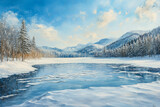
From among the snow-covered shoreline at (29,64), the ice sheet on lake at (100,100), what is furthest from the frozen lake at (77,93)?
the snow-covered shoreline at (29,64)

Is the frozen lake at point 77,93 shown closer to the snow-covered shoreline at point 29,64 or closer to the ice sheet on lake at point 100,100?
the ice sheet on lake at point 100,100

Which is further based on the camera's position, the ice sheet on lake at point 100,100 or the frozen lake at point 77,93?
the frozen lake at point 77,93

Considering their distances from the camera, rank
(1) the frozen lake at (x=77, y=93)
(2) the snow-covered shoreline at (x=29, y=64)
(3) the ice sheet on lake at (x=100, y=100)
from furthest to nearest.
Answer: (2) the snow-covered shoreline at (x=29, y=64), (1) the frozen lake at (x=77, y=93), (3) the ice sheet on lake at (x=100, y=100)

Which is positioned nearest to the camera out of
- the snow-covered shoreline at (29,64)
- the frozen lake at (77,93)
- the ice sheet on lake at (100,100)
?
the ice sheet on lake at (100,100)

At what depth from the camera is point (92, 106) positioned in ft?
14.8

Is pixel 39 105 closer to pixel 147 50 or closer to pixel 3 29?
pixel 3 29

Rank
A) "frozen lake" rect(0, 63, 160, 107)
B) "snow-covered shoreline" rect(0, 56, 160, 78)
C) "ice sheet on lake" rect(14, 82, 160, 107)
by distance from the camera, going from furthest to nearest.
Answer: "snow-covered shoreline" rect(0, 56, 160, 78) → "frozen lake" rect(0, 63, 160, 107) → "ice sheet on lake" rect(14, 82, 160, 107)

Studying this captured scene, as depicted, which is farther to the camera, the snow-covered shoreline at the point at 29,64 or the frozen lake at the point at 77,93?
the snow-covered shoreline at the point at 29,64

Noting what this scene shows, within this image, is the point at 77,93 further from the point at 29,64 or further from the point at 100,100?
the point at 29,64

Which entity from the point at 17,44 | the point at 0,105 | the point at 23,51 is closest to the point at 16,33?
the point at 17,44

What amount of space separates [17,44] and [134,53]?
59.4 m

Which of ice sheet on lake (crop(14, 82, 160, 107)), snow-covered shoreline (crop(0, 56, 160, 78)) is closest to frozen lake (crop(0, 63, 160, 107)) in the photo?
ice sheet on lake (crop(14, 82, 160, 107))

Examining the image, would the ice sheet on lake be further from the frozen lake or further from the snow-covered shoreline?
the snow-covered shoreline

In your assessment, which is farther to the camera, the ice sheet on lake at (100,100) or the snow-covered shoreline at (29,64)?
the snow-covered shoreline at (29,64)
